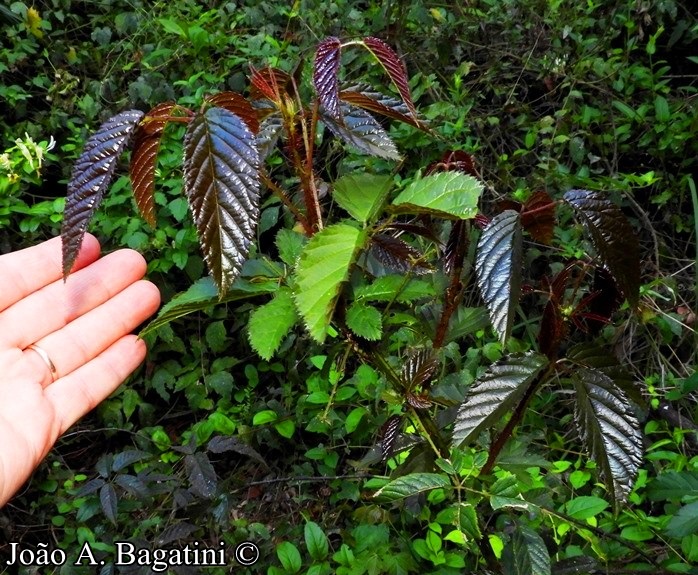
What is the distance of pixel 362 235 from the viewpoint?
65 centimetres

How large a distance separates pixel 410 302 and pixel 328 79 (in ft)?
1.16

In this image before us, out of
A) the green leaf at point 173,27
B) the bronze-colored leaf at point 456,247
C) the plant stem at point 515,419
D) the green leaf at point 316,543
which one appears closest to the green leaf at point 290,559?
the green leaf at point 316,543

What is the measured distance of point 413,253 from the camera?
2.38 ft

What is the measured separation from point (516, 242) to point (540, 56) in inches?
82.4

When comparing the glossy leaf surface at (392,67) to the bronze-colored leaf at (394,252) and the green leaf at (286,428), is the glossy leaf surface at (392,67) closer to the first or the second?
the bronze-colored leaf at (394,252)

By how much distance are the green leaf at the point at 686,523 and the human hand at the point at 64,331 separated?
104cm

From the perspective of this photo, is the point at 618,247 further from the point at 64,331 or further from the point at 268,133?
the point at 64,331

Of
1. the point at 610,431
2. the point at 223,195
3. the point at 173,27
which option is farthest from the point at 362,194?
the point at 173,27

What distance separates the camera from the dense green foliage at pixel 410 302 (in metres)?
0.71

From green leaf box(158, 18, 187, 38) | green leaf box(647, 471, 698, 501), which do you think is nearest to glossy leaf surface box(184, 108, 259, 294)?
green leaf box(647, 471, 698, 501)

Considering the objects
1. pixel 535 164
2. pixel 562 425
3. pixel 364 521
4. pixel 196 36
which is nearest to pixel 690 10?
pixel 535 164

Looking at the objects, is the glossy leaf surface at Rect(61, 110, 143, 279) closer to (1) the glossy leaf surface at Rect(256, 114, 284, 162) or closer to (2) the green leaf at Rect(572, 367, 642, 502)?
(1) the glossy leaf surface at Rect(256, 114, 284, 162)

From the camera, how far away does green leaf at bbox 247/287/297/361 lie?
2.25ft

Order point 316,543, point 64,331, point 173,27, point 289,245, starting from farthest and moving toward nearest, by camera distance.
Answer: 1. point 173,27
2. point 64,331
3. point 316,543
4. point 289,245
